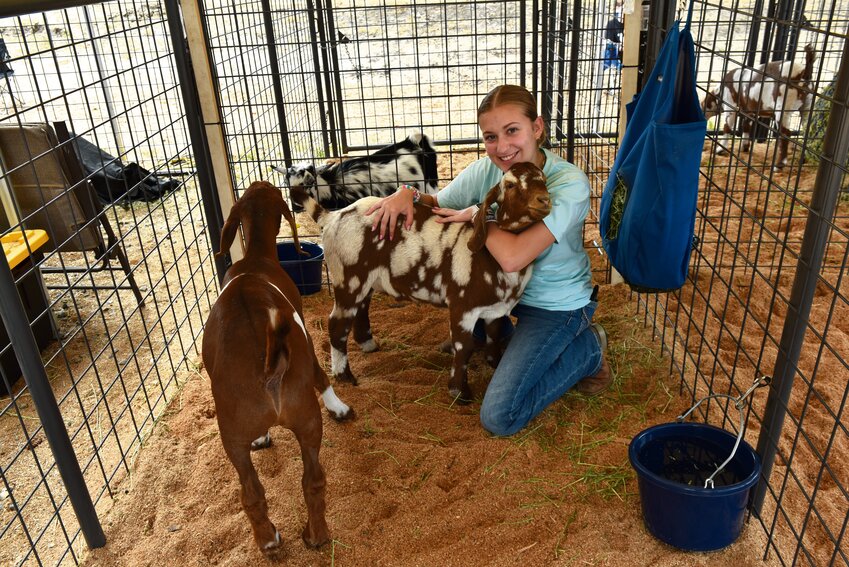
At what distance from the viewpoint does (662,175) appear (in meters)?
2.96

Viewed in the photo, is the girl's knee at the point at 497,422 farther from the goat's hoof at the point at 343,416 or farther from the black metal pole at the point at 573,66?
the black metal pole at the point at 573,66

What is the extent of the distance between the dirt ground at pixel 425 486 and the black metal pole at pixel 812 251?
23.6 inches

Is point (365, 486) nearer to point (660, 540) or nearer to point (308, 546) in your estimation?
point (308, 546)

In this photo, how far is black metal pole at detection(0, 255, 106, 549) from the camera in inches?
104

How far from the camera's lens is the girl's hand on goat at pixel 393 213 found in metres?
3.76

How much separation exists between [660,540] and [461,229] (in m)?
1.80

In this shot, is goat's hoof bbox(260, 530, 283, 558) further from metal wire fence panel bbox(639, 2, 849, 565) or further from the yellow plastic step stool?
the yellow plastic step stool

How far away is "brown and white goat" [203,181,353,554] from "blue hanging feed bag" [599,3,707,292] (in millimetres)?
1576

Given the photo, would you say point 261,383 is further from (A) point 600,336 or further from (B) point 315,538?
(A) point 600,336

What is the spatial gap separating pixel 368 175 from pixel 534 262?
238cm

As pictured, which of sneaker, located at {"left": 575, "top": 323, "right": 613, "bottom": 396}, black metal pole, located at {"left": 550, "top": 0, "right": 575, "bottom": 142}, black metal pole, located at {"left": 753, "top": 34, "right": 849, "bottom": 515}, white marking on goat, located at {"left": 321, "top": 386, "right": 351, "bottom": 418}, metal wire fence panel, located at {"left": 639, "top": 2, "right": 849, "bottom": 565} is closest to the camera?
black metal pole, located at {"left": 753, "top": 34, "right": 849, "bottom": 515}

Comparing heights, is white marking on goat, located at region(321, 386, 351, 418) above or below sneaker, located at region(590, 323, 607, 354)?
below

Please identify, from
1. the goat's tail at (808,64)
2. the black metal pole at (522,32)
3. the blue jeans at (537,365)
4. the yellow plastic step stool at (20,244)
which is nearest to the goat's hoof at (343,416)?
the blue jeans at (537,365)

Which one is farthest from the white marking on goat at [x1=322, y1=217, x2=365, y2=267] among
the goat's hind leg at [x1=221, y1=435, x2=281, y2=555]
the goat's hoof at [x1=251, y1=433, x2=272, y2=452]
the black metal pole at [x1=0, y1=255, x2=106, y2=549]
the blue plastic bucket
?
the blue plastic bucket
